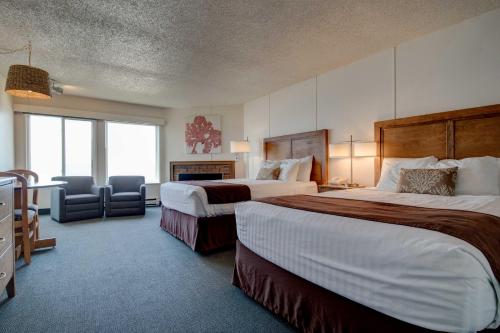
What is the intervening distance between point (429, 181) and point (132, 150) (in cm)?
654

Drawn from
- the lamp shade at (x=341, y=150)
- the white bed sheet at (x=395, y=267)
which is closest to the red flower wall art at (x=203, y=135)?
the lamp shade at (x=341, y=150)

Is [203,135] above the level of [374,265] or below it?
above

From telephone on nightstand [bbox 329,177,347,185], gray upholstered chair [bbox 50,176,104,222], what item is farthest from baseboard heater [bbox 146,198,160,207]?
telephone on nightstand [bbox 329,177,347,185]

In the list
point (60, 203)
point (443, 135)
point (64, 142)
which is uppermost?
point (64, 142)

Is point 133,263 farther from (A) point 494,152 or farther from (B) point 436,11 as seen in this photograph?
(B) point 436,11

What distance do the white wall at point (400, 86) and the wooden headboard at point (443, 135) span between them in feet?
0.44

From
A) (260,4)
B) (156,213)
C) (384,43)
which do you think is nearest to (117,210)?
(156,213)

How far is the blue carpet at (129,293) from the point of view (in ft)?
5.55

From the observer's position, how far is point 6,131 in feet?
14.9

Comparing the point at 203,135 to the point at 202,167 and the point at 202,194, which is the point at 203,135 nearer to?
the point at 202,167

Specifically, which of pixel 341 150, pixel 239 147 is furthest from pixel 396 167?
pixel 239 147

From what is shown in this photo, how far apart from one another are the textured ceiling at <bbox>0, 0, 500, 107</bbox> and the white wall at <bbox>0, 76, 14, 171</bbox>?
2.02 ft

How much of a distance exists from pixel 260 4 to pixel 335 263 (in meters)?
2.45

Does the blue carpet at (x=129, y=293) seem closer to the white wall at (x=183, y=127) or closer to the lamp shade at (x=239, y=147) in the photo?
the lamp shade at (x=239, y=147)
